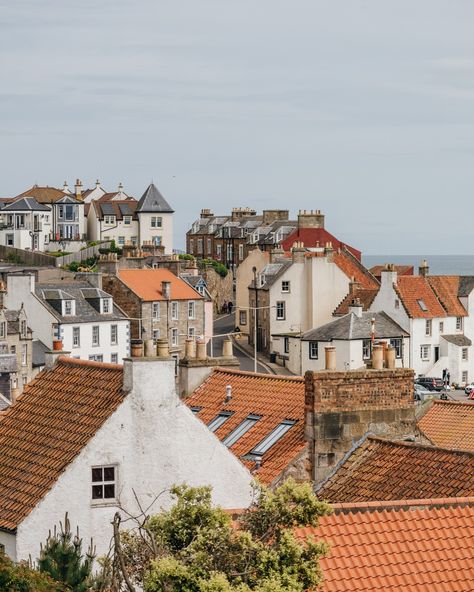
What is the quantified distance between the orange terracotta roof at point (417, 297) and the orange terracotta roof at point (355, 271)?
7.55m

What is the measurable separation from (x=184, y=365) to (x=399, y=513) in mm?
14714

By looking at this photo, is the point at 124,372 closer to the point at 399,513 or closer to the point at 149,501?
the point at 149,501

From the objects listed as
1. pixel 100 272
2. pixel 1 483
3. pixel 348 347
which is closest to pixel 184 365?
pixel 1 483

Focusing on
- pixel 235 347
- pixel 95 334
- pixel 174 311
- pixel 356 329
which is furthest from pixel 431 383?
pixel 95 334

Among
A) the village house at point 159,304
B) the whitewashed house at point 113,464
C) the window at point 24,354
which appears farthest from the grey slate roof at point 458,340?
the whitewashed house at point 113,464

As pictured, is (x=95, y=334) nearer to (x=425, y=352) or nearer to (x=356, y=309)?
(x=356, y=309)

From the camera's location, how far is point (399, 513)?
67.6 feet

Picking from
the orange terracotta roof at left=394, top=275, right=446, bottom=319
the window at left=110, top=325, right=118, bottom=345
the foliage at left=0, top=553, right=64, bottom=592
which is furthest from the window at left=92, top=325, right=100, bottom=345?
the foliage at left=0, top=553, right=64, bottom=592

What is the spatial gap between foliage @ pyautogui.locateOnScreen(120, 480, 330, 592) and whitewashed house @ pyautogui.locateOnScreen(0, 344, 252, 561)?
517 centimetres

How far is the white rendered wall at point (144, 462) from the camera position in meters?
24.0

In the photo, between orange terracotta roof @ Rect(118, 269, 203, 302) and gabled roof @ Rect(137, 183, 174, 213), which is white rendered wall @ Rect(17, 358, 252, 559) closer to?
orange terracotta roof @ Rect(118, 269, 203, 302)

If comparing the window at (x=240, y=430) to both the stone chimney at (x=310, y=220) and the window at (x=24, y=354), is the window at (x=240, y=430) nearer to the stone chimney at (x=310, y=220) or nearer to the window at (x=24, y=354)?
the window at (x=24, y=354)

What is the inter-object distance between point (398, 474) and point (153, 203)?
138258 mm

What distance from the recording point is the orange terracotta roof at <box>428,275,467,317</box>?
116812 millimetres
